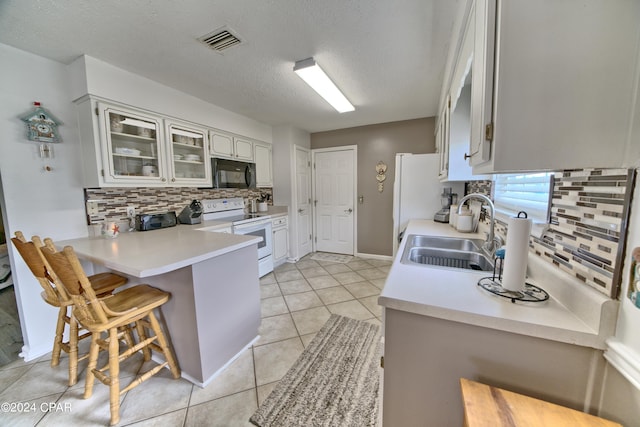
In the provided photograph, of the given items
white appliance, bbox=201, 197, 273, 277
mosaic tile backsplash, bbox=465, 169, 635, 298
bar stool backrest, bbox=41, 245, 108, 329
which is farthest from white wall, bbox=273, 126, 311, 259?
mosaic tile backsplash, bbox=465, 169, 635, 298

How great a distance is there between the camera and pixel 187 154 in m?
2.63

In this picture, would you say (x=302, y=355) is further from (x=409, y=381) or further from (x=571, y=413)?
(x=571, y=413)

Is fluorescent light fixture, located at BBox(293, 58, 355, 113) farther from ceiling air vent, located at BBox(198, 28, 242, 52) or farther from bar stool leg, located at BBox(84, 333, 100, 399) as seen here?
bar stool leg, located at BBox(84, 333, 100, 399)

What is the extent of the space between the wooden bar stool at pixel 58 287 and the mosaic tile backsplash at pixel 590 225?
2385mm

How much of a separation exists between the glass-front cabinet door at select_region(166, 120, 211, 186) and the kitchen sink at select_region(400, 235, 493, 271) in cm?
242

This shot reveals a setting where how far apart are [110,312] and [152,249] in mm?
425

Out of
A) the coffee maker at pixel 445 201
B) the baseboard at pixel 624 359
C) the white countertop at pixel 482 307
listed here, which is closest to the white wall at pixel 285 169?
the coffee maker at pixel 445 201

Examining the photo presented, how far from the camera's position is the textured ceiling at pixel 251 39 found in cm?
134

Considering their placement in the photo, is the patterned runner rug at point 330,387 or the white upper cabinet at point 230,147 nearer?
the patterned runner rug at point 330,387

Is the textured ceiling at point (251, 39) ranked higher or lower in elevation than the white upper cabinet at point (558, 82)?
higher

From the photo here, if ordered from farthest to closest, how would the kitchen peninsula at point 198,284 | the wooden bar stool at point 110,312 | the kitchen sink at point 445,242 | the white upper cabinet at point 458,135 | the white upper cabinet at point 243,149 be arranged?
the white upper cabinet at point 243,149 < the kitchen sink at point 445,242 < the white upper cabinet at point 458,135 < the kitchen peninsula at point 198,284 < the wooden bar stool at point 110,312

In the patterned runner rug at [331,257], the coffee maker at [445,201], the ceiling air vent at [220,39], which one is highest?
the ceiling air vent at [220,39]

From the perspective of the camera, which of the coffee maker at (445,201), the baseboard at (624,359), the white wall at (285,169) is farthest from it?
the white wall at (285,169)

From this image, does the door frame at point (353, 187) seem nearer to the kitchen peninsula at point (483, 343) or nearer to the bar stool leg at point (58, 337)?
the kitchen peninsula at point (483, 343)
